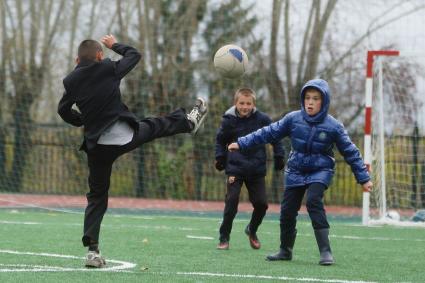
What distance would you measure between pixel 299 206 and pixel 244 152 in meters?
1.54

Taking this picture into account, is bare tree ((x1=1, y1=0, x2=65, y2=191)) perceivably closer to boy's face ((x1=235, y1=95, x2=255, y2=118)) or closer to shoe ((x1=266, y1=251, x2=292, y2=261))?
boy's face ((x1=235, y1=95, x2=255, y2=118))

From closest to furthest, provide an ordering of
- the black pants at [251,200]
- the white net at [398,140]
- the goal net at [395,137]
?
1. the black pants at [251,200]
2. the goal net at [395,137]
3. the white net at [398,140]

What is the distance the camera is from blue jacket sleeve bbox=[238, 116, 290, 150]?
25.5ft

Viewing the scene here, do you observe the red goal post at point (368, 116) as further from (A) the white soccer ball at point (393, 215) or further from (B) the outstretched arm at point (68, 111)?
(B) the outstretched arm at point (68, 111)

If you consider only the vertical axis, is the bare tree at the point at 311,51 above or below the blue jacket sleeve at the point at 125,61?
above

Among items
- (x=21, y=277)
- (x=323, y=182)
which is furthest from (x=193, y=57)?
(x=21, y=277)

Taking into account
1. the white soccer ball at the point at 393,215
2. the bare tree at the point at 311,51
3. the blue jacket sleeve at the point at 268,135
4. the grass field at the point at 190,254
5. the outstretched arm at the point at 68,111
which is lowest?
the grass field at the point at 190,254

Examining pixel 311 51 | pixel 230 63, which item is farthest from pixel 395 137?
pixel 230 63

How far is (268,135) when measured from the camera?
7.87 meters

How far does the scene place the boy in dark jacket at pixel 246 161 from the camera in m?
9.34

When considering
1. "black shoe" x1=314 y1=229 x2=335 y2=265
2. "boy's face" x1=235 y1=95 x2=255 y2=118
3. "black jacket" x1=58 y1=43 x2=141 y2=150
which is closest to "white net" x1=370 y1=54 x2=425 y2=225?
"boy's face" x1=235 y1=95 x2=255 y2=118

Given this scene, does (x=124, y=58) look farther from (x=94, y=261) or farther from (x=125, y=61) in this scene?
(x=94, y=261)

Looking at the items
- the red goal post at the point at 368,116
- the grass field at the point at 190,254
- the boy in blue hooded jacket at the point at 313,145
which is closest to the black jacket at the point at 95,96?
the grass field at the point at 190,254

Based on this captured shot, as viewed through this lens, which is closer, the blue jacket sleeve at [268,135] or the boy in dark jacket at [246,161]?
the blue jacket sleeve at [268,135]
